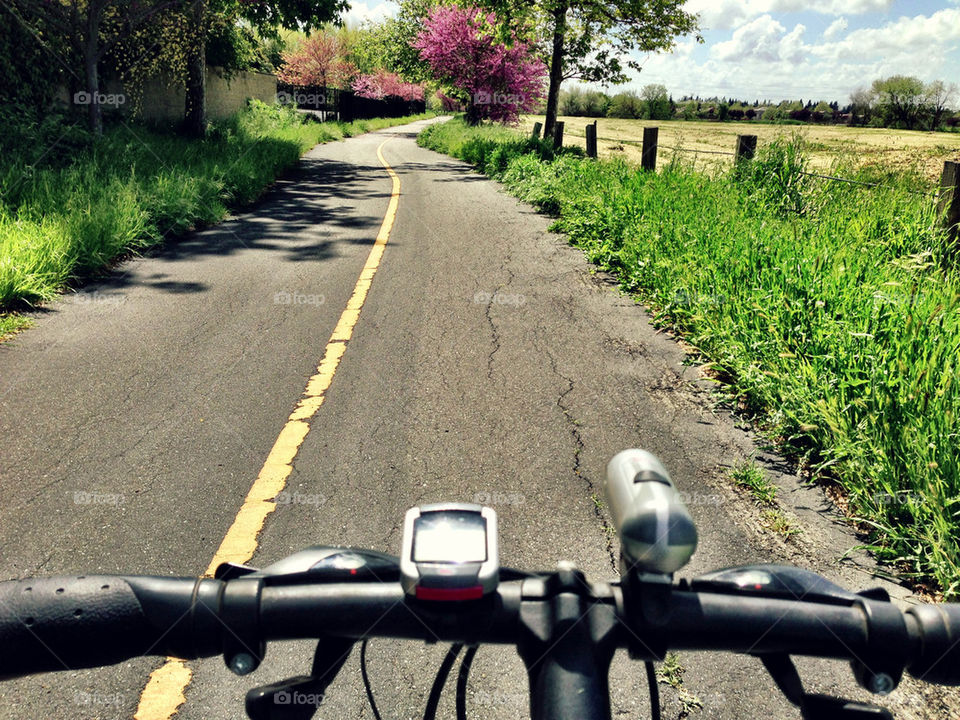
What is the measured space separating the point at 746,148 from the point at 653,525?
1041 cm

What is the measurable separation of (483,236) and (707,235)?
4274mm

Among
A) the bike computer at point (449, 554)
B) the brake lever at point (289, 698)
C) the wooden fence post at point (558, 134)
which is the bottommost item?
the brake lever at point (289, 698)

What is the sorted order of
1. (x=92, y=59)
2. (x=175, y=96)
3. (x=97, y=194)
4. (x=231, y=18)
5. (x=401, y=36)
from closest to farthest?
(x=97, y=194)
(x=92, y=59)
(x=231, y=18)
(x=175, y=96)
(x=401, y=36)

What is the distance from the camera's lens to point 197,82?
19703 mm

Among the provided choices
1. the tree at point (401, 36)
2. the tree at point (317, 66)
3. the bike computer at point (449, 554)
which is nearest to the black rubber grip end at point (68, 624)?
the bike computer at point (449, 554)

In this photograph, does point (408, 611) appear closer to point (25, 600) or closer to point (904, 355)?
point (25, 600)

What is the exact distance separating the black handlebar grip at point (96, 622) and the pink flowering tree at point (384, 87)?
2417 inches

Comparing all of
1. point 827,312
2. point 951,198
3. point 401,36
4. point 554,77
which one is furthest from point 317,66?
point 827,312

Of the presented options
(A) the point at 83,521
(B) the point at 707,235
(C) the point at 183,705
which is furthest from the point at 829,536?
(B) the point at 707,235

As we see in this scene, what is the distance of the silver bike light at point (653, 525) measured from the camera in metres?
0.91

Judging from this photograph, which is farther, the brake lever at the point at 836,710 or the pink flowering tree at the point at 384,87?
the pink flowering tree at the point at 384,87

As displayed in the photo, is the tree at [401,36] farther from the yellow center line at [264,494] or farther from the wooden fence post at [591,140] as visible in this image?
the yellow center line at [264,494]

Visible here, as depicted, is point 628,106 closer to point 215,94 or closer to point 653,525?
point 215,94

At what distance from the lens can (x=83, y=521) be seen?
10.9 ft
